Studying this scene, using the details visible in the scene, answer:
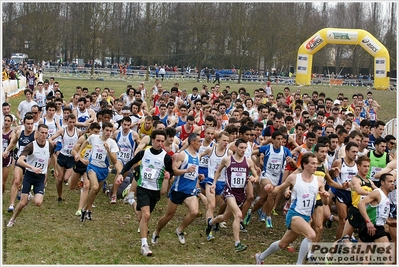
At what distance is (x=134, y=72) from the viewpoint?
59031 millimetres

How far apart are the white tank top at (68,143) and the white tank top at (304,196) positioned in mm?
5165

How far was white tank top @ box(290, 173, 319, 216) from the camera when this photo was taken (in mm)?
7785

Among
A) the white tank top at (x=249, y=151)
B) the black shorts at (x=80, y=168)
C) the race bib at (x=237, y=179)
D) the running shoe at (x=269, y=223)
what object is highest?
the white tank top at (x=249, y=151)

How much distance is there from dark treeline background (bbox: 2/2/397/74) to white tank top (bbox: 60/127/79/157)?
1527 inches

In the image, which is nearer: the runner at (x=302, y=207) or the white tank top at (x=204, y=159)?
the runner at (x=302, y=207)

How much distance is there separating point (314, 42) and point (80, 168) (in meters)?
29.8

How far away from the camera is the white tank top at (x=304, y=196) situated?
25.5ft

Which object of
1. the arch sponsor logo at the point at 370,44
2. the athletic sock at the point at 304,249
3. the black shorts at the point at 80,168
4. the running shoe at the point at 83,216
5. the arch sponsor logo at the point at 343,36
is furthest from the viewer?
the arch sponsor logo at the point at 370,44

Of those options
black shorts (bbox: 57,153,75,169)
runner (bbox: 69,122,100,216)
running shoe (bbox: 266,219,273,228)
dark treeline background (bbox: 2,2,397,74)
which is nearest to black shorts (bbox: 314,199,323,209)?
running shoe (bbox: 266,219,273,228)

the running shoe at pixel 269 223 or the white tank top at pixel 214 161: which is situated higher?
the white tank top at pixel 214 161

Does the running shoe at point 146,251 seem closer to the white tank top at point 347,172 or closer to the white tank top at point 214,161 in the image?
the white tank top at point 214,161

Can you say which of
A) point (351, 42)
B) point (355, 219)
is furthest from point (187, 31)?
point (355, 219)

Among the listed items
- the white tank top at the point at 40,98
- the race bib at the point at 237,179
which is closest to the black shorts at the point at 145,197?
the race bib at the point at 237,179

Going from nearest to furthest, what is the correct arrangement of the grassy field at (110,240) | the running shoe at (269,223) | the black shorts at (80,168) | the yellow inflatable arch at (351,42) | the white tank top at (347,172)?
the grassy field at (110,240) → the white tank top at (347,172) → the running shoe at (269,223) → the black shorts at (80,168) → the yellow inflatable arch at (351,42)
